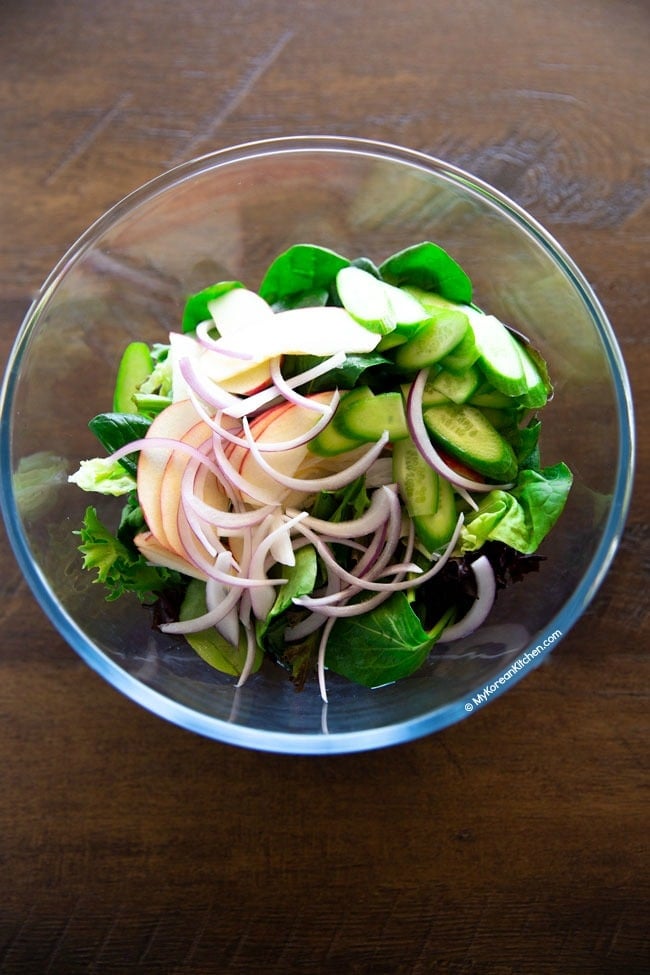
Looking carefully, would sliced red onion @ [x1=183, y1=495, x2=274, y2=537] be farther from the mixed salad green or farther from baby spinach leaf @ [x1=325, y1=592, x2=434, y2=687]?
baby spinach leaf @ [x1=325, y1=592, x2=434, y2=687]

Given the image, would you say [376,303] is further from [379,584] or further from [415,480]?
[379,584]

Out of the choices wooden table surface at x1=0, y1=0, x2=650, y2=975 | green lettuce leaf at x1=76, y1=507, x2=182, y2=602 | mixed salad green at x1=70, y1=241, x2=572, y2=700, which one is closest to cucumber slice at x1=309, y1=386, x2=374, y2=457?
mixed salad green at x1=70, y1=241, x2=572, y2=700

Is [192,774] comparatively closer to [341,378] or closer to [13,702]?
[13,702]

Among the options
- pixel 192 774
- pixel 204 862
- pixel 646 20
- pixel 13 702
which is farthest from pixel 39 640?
pixel 646 20

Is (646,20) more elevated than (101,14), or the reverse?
(646,20)

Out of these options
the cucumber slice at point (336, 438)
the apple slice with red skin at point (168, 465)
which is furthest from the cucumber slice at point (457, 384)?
the apple slice with red skin at point (168, 465)

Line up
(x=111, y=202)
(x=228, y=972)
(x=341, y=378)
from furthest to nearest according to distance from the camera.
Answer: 1. (x=111, y=202)
2. (x=228, y=972)
3. (x=341, y=378)
